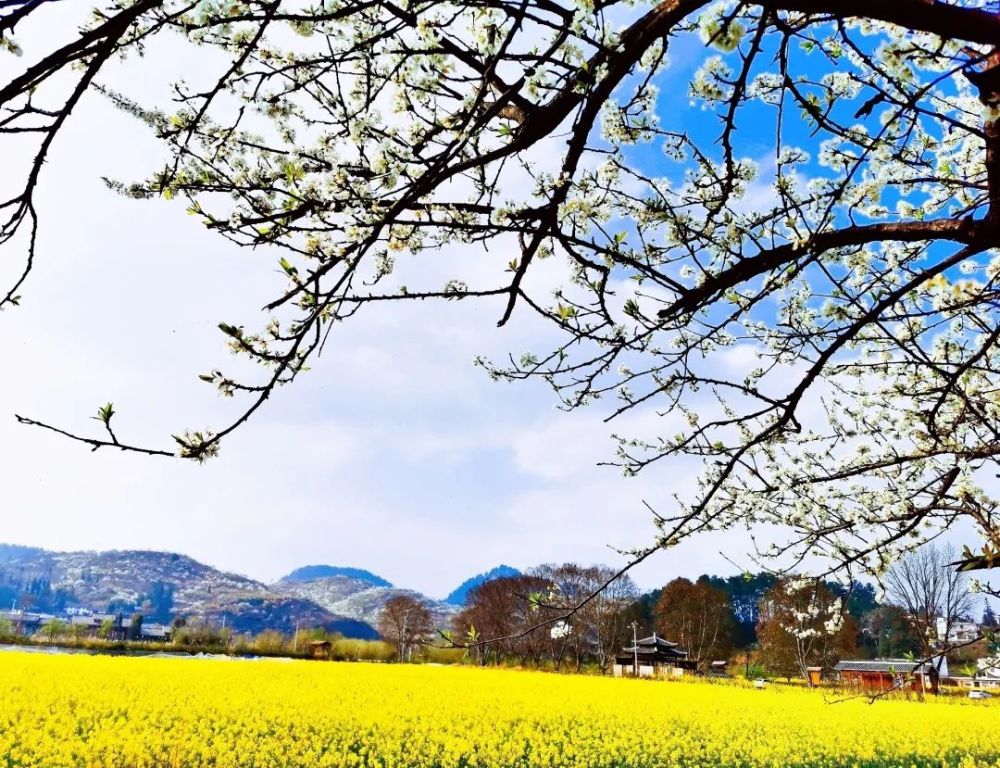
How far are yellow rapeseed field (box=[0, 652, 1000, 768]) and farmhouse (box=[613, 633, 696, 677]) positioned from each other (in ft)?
73.8

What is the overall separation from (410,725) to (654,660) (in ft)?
114

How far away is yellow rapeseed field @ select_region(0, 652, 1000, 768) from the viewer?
28.2ft

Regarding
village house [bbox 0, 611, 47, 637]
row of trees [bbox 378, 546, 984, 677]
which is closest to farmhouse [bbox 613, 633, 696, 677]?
row of trees [bbox 378, 546, 984, 677]

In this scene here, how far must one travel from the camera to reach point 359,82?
2.90m

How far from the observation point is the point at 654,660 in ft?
135

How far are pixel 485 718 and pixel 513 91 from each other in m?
11.9

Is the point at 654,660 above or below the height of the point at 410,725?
below

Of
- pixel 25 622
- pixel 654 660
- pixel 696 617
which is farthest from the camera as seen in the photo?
pixel 25 622

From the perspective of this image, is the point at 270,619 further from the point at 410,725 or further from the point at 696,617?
the point at 410,725

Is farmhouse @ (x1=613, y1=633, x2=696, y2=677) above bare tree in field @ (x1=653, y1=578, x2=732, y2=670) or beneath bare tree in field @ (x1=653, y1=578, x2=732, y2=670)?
beneath

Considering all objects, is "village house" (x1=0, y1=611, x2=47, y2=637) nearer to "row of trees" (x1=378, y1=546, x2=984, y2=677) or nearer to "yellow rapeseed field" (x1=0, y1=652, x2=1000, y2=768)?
"row of trees" (x1=378, y1=546, x2=984, y2=677)

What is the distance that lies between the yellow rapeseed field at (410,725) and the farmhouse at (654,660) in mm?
22482

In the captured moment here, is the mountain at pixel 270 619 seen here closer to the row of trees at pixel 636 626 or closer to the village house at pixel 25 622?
the village house at pixel 25 622

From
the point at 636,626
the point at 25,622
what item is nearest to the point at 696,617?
the point at 636,626
